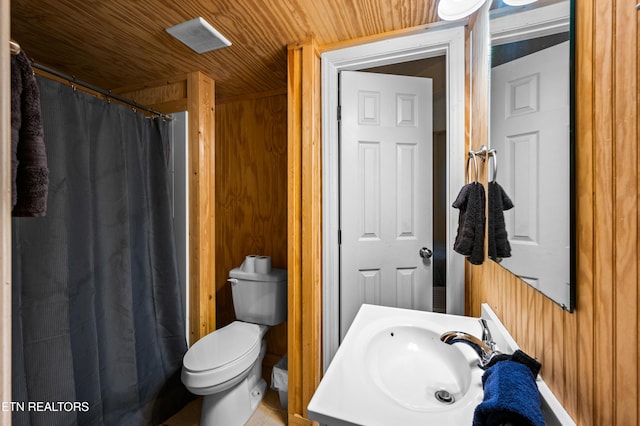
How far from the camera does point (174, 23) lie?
4.52ft

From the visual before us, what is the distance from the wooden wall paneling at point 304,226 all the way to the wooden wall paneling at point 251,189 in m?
0.63

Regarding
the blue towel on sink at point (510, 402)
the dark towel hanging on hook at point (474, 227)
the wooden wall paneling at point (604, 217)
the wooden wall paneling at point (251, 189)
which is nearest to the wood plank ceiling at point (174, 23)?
the wooden wall paneling at point (251, 189)

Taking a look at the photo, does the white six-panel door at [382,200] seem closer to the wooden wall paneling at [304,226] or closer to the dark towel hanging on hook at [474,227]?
the wooden wall paneling at [304,226]

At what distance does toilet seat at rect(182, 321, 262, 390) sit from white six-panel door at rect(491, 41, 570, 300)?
55.1 inches

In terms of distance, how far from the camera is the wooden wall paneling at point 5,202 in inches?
20.4

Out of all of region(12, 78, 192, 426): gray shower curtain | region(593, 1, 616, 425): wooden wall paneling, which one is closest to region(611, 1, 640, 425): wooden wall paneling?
region(593, 1, 616, 425): wooden wall paneling

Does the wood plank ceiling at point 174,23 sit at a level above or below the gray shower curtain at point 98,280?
above

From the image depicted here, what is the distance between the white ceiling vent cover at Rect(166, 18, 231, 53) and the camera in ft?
4.50

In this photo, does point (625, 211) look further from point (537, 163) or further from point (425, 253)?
point (425, 253)

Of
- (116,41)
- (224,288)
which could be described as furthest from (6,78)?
(224,288)

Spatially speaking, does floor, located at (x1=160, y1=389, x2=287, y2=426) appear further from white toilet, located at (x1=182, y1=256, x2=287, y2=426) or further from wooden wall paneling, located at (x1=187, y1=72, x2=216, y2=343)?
wooden wall paneling, located at (x1=187, y1=72, x2=216, y2=343)

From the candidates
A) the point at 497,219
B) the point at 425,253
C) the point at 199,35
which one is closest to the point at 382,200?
the point at 425,253

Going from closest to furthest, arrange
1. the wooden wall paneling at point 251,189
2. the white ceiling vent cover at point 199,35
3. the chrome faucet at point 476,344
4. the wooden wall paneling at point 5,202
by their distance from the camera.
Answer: the wooden wall paneling at point 5,202
the chrome faucet at point 476,344
the white ceiling vent cover at point 199,35
the wooden wall paneling at point 251,189

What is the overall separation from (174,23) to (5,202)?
125cm
